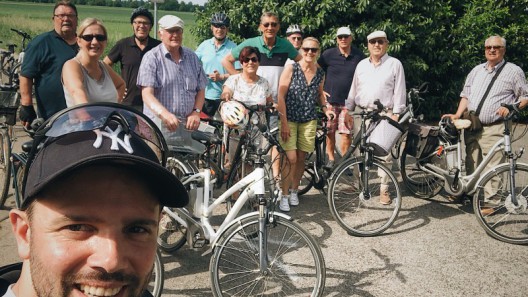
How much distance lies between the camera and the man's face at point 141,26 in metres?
5.48

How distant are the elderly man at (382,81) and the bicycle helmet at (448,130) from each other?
0.58 m

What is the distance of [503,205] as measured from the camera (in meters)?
4.93

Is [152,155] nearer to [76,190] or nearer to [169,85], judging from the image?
[76,190]

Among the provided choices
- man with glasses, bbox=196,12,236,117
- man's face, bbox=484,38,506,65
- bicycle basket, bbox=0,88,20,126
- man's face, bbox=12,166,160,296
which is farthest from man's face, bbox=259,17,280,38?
man's face, bbox=12,166,160,296

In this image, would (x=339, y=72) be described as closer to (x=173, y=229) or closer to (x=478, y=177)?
(x=478, y=177)

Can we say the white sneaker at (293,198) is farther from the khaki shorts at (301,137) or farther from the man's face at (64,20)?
the man's face at (64,20)

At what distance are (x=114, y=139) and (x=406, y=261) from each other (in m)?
3.86

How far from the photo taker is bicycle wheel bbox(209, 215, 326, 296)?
3.37 metres

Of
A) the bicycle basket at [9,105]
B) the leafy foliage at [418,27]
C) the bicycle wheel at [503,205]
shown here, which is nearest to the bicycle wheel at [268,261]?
the bicycle wheel at [503,205]

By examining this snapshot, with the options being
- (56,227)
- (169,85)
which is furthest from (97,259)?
(169,85)

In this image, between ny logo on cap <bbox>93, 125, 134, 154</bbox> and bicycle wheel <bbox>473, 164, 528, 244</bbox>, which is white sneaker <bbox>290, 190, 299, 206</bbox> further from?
ny logo on cap <bbox>93, 125, 134, 154</bbox>

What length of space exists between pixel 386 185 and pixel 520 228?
144 cm

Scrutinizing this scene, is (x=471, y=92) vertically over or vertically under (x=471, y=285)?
over

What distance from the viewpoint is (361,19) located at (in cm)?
972
